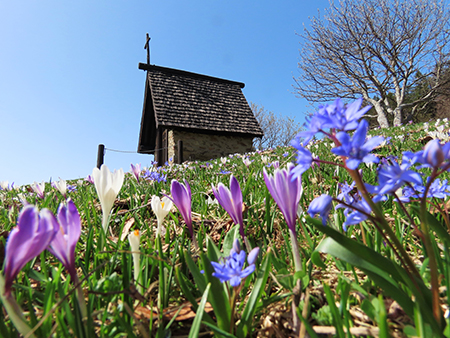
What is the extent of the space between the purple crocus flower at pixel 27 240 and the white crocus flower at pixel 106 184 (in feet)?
1.56

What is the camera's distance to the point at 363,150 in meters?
0.47

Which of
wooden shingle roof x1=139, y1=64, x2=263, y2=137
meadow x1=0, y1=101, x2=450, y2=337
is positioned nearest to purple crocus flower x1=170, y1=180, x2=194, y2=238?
meadow x1=0, y1=101, x2=450, y2=337

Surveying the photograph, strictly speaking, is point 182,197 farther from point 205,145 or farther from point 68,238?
point 205,145

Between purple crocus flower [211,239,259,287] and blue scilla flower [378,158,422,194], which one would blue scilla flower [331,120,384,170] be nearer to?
blue scilla flower [378,158,422,194]

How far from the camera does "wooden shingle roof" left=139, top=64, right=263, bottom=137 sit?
14492mm

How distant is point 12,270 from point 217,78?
1967 centimetres

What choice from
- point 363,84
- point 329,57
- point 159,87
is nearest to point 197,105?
point 159,87

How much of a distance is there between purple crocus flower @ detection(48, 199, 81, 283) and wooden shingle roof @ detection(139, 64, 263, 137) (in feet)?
43.9

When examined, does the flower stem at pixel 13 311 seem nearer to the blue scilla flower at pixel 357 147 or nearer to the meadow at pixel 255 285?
the meadow at pixel 255 285

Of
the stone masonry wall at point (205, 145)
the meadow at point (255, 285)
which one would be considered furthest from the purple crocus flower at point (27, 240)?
the stone masonry wall at point (205, 145)

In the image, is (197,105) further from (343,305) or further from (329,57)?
(343,305)

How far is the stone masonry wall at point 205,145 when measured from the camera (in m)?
14.2

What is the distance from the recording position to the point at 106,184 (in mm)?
967

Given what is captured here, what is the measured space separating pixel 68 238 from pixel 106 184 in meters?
0.40
